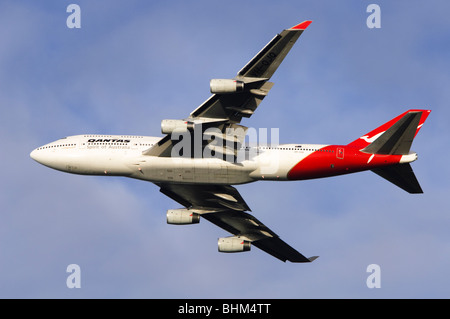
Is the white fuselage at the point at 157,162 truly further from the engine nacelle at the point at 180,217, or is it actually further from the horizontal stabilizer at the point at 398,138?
the engine nacelle at the point at 180,217

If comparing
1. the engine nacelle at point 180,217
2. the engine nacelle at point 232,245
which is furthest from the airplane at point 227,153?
the engine nacelle at point 232,245

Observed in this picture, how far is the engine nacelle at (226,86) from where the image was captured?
59481mm

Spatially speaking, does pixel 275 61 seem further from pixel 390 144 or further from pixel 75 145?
pixel 75 145

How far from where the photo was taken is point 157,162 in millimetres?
66438

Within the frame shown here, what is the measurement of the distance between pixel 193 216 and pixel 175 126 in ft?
42.1

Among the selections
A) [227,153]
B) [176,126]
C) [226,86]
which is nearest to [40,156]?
[176,126]

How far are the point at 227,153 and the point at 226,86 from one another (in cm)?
797

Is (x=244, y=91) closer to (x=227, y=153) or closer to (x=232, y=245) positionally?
(x=227, y=153)

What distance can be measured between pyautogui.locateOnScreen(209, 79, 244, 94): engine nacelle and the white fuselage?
25.9 feet

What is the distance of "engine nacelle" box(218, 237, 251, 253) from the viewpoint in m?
75.6

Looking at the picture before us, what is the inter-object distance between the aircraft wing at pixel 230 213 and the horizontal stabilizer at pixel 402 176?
1415cm

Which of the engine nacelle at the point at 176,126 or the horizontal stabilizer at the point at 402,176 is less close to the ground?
the engine nacelle at the point at 176,126

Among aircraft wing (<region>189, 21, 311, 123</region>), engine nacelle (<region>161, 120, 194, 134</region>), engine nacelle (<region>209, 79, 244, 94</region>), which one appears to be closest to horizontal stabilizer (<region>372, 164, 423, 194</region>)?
aircraft wing (<region>189, 21, 311, 123</region>)

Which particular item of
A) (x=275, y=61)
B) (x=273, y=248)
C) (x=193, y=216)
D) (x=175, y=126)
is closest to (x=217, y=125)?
(x=175, y=126)
